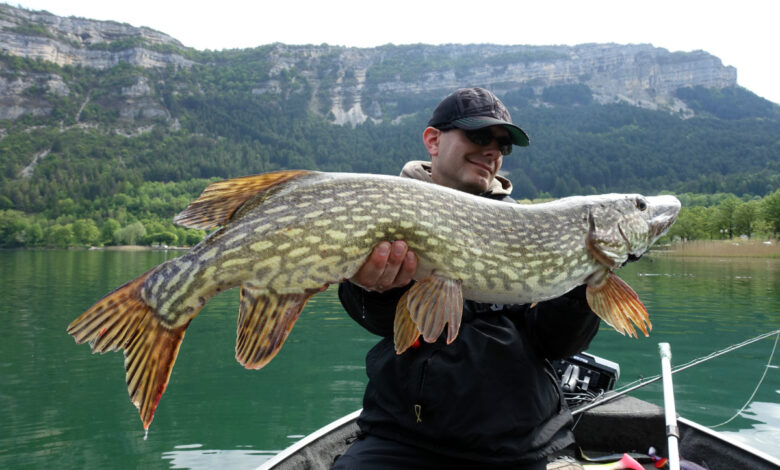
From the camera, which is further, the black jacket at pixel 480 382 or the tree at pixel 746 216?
the tree at pixel 746 216

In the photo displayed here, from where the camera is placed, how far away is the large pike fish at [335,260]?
1.77 m

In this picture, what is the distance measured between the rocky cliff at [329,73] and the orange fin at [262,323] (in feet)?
559

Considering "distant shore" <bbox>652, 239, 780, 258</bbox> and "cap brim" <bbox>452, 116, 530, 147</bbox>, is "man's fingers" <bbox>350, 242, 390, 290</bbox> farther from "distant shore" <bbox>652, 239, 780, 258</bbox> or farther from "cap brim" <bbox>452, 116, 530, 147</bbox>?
"distant shore" <bbox>652, 239, 780, 258</bbox>

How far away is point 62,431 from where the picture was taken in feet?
21.1

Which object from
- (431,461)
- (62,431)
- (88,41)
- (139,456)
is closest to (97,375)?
(62,431)

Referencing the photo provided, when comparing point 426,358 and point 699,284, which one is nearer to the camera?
point 426,358

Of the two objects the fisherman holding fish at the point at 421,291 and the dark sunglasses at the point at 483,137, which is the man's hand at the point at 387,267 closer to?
the fisherman holding fish at the point at 421,291

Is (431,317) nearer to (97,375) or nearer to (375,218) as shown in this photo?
(375,218)

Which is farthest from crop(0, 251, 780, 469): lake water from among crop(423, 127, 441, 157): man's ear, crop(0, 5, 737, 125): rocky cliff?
crop(0, 5, 737, 125): rocky cliff

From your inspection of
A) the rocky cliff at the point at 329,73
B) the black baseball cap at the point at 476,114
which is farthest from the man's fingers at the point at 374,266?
the rocky cliff at the point at 329,73

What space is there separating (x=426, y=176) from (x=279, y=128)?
167 metres

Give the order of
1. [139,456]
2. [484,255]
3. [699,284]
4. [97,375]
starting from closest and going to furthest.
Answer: [484,255]
[139,456]
[97,375]
[699,284]

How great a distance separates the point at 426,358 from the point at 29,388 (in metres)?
8.76

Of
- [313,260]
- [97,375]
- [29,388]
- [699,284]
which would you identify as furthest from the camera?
[699,284]
